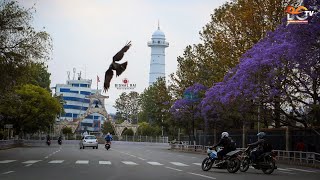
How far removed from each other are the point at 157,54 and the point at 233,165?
5358 inches

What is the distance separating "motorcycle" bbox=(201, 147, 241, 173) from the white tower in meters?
118

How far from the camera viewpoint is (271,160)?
21391mm

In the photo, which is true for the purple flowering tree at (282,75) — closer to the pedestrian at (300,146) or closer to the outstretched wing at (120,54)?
the pedestrian at (300,146)

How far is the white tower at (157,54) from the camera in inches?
5507

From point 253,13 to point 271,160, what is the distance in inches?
862

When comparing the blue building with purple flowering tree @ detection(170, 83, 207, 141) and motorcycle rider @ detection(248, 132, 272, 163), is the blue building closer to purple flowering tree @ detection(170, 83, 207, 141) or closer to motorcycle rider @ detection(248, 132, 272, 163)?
purple flowering tree @ detection(170, 83, 207, 141)

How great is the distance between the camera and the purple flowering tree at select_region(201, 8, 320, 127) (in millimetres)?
27609

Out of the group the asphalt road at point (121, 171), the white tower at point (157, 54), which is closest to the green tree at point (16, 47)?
the asphalt road at point (121, 171)

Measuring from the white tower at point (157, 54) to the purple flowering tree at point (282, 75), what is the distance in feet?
341

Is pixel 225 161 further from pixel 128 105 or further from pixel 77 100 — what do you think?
pixel 77 100

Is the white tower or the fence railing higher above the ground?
the white tower

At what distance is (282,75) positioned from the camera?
102 ft

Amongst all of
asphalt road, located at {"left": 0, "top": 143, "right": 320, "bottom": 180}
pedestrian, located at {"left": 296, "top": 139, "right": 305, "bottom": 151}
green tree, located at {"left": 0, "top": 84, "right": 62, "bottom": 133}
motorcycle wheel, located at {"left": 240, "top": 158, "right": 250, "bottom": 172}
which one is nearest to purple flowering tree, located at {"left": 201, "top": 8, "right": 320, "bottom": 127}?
pedestrian, located at {"left": 296, "top": 139, "right": 305, "bottom": 151}

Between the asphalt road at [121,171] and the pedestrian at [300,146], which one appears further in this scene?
the pedestrian at [300,146]
